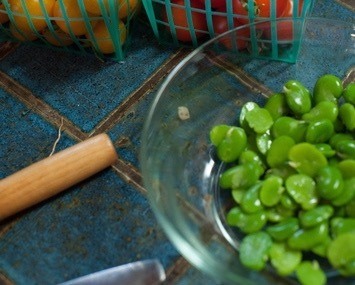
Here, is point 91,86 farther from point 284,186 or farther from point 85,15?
point 284,186

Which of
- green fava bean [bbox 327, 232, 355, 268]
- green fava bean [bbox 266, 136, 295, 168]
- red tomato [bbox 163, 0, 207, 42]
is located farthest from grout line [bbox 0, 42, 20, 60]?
green fava bean [bbox 327, 232, 355, 268]

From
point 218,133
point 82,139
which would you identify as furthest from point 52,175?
point 218,133

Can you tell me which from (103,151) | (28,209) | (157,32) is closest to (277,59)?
(157,32)

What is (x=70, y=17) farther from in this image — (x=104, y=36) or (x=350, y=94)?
(x=350, y=94)

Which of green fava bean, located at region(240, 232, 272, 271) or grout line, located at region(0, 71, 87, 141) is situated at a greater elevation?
grout line, located at region(0, 71, 87, 141)

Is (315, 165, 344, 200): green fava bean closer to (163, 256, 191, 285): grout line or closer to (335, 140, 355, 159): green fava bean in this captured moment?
(335, 140, 355, 159): green fava bean

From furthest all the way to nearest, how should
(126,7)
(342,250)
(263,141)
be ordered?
1. (126,7)
2. (263,141)
3. (342,250)

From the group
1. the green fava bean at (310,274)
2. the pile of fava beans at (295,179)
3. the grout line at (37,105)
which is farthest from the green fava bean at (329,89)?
the grout line at (37,105)
